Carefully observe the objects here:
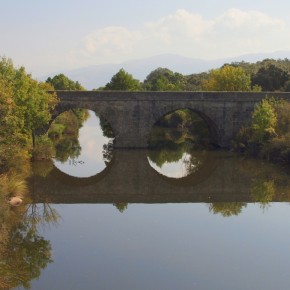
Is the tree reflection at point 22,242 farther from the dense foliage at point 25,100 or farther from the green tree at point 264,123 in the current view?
the green tree at point 264,123

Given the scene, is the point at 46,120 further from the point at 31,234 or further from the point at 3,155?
the point at 31,234

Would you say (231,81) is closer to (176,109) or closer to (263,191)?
(176,109)

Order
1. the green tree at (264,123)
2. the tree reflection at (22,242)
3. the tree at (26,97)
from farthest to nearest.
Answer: the green tree at (264,123) < the tree at (26,97) < the tree reflection at (22,242)

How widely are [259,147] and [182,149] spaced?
901 cm

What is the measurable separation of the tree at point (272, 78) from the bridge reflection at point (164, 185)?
24.7m

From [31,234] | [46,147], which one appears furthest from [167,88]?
[31,234]

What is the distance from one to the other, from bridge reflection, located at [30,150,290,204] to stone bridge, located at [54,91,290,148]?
18.1ft

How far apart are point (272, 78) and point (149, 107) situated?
77.0 feet

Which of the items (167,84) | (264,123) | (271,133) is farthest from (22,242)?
(167,84)

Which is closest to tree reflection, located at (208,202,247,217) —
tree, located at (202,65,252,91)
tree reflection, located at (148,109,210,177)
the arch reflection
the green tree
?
tree reflection, located at (148,109,210,177)

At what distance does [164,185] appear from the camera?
2867 centimetres

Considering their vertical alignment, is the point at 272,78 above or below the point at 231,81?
above

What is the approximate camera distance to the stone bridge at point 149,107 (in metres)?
38.9

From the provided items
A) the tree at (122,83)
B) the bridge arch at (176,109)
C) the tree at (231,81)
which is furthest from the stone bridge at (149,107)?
the tree at (122,83)
